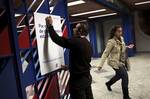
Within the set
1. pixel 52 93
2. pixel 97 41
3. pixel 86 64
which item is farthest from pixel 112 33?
pixel 97 41

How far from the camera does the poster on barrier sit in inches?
122

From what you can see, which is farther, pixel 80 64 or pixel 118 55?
pixel 118 55

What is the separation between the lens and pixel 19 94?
2699mm

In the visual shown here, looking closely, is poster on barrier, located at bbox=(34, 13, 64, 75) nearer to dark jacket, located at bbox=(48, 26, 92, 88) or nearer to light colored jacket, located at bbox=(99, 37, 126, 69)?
dark jacket, located at bbox=(48, 26, 92, 88)

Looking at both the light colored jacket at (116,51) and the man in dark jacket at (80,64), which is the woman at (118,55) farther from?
the man in dark jacket at (80,64)

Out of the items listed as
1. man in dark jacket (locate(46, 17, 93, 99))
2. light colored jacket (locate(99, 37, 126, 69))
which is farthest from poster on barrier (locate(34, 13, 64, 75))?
light colored jacket (locate(99, 37, 126, 69))

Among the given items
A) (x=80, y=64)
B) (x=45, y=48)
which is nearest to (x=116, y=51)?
(x=80, y=64)

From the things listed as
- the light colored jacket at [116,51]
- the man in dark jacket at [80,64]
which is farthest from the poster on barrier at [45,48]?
the light colored jacket at [116,51]

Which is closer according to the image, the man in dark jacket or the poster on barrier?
the poster on barrier

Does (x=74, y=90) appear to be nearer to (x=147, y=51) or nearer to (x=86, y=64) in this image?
(x=86, y=64)

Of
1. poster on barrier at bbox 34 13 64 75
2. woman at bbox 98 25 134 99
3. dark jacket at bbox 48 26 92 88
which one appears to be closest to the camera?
poster on barrier at bbox 34 13 64 75

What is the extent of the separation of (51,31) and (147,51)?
12.0 meters

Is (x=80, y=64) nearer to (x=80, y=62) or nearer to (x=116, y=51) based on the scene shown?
(x=80, y=62)

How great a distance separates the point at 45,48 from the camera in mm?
3246
